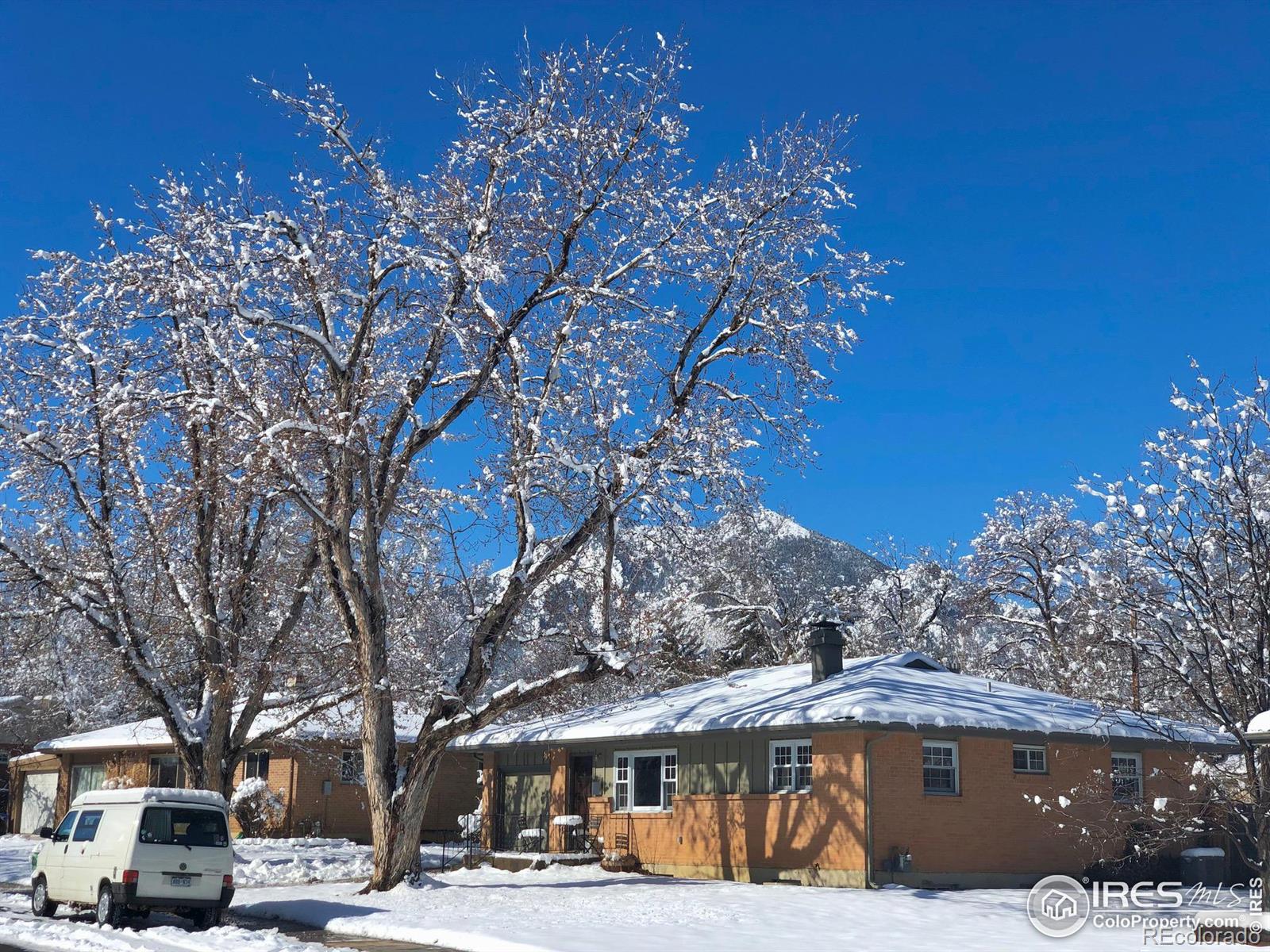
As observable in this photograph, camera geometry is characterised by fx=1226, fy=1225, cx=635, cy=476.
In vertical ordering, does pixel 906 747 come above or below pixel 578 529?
below

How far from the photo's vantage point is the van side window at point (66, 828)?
19.4 m

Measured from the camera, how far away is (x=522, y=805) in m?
30.3

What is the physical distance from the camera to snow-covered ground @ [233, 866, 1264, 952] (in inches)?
591

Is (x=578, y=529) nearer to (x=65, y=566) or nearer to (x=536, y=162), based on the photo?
(x=536, y=162)

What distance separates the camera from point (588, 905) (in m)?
19.2


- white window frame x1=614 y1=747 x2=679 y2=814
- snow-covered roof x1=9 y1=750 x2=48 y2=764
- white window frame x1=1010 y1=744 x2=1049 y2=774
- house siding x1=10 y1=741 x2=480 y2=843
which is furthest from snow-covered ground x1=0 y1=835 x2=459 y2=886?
white window frame x1=1010 y1=744 x2=1049 y2=774

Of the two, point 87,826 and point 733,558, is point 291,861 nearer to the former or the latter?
point 87,826

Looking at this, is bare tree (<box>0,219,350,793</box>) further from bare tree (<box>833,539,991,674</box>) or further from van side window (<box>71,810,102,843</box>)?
bare tree (<box>833,539,991,674</box>)

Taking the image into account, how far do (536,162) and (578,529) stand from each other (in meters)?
6.57

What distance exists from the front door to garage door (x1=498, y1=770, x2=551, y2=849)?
915 millimetres

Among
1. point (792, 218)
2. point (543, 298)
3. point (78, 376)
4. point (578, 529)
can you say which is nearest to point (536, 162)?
point (543, 298)

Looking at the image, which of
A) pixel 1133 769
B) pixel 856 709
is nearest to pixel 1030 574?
pixel 1133 769

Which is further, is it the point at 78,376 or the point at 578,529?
the point at 78,376

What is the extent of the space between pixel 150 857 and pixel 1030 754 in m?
16.2
